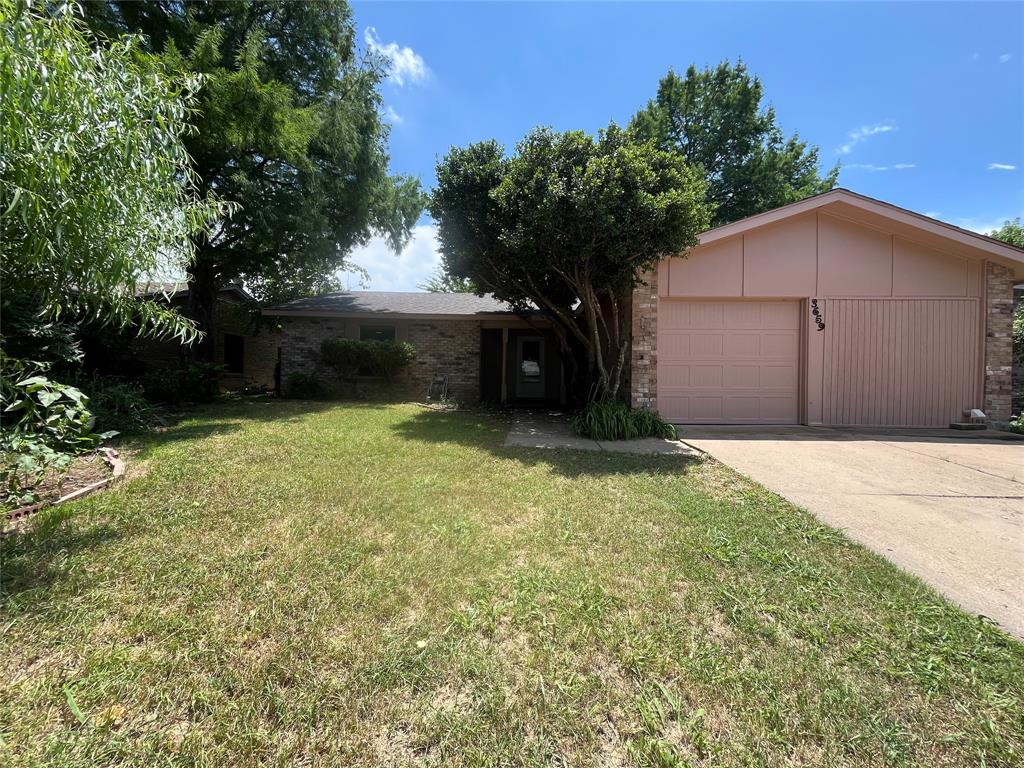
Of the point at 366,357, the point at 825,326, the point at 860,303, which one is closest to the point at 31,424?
the point at 366,357

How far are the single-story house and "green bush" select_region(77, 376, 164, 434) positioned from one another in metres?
8.60

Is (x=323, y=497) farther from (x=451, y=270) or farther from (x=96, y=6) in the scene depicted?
(x=96, y=6)

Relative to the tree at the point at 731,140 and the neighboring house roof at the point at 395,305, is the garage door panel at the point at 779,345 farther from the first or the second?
the tree at the point at 731,140

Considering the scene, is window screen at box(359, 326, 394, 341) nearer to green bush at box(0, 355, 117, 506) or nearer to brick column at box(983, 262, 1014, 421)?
green bush at box(0, 355, 117, 506)

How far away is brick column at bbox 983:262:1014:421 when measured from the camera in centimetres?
783

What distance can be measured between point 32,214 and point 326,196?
977 centimetres

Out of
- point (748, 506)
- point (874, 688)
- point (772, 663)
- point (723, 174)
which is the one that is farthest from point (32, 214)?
point (723, 174)

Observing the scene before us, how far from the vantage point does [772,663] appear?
6.15 ft

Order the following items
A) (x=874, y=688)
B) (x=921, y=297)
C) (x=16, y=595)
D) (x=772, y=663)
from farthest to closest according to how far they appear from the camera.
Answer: (x=921, y=297)
(x=16, y=595)
(x=772, y=663)
(x=874, y=688)

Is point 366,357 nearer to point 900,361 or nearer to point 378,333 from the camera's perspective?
point 378,333

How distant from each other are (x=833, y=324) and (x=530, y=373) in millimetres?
8038

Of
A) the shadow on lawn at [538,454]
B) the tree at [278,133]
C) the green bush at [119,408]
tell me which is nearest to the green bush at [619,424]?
the shadow on lawn at [538,454]

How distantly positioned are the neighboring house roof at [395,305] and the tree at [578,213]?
10.7ft

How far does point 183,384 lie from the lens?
9891 millimetres
